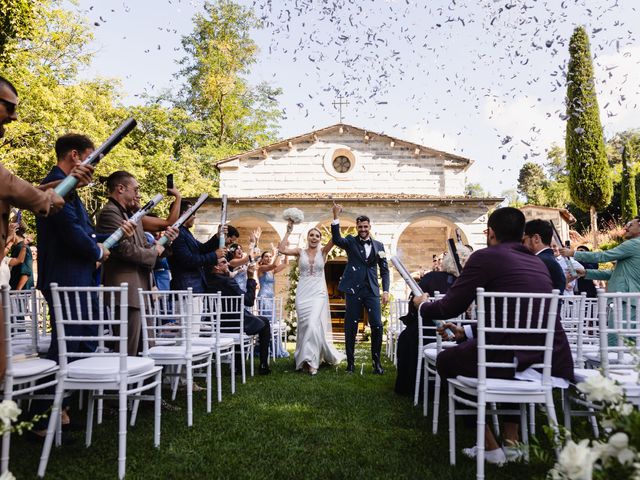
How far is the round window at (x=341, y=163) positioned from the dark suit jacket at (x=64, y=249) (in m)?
16.8

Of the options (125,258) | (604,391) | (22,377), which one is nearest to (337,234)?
(125,258)

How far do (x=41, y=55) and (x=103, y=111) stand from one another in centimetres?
299

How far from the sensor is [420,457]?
3441 mm

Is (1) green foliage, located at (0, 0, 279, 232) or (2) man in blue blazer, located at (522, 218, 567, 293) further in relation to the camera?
(1) green foliage, located at (0, 0, 279, 232)

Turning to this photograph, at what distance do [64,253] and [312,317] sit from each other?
13.9 ft

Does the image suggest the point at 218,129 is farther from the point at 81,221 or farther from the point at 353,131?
the point at 81,221

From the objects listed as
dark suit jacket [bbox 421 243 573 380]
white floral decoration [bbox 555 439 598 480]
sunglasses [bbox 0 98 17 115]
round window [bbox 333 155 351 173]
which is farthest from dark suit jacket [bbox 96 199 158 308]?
round window [bbox 333 155 351 173]

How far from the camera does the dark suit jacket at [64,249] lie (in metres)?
3.62

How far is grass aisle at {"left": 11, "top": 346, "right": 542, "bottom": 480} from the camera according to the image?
3.11 metres

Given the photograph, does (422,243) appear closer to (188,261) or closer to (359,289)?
(359,289)

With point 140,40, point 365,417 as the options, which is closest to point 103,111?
point 140,40

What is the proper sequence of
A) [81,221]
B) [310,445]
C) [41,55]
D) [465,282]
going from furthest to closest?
[41,55] < [81,221] < [310,445] < [465,282]

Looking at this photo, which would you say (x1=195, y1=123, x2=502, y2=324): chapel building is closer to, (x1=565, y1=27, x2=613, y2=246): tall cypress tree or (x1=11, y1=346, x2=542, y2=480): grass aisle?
(x1=565, y1=27, x2=613, y2=246): tall cypress tree

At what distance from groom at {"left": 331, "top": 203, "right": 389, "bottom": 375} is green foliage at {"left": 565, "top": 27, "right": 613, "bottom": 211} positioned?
17546mm
